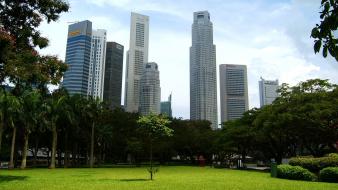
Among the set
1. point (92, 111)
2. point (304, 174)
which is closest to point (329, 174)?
point (304, 174)

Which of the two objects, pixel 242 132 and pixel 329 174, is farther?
pixel 242 132

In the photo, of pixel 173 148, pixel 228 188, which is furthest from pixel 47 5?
pixel 173 148

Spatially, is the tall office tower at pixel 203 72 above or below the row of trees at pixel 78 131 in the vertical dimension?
above

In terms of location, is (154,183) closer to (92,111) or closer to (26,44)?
(26,44)

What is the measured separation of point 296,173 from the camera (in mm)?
24359

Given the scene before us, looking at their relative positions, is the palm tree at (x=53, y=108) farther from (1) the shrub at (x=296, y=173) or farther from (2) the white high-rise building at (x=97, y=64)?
(2) the white high-rise building at (x=97, y=64)

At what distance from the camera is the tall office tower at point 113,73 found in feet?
364

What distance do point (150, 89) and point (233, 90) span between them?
38789 millimetres

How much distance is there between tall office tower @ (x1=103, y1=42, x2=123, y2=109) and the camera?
111 m

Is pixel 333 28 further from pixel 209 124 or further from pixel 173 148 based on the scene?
pixel 209 124

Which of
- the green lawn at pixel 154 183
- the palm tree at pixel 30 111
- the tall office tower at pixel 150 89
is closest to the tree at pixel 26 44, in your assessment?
the green lawn at pixel 154 183

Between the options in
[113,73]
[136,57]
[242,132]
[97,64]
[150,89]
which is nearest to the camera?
[242,132]

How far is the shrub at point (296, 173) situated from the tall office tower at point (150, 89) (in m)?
83.1

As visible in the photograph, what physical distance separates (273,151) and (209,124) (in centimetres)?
3045
